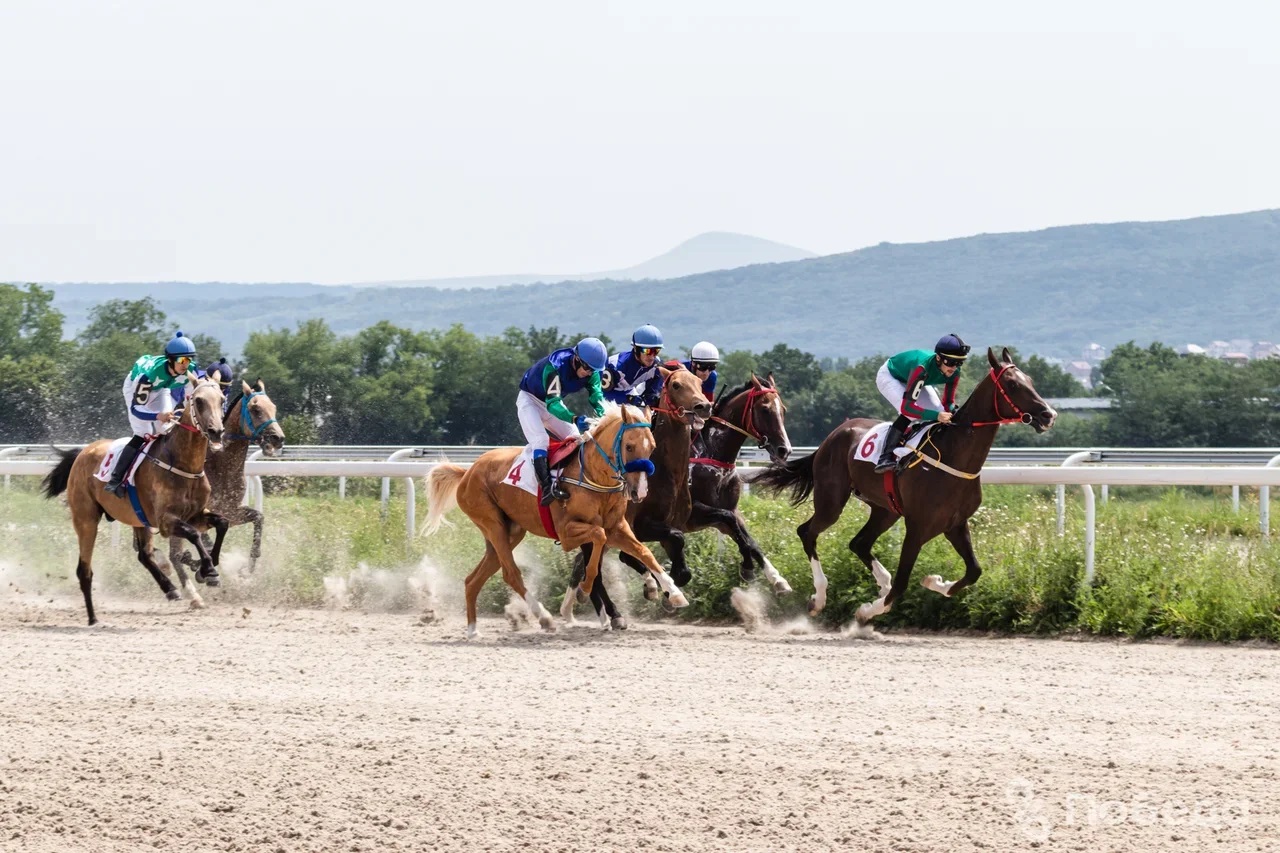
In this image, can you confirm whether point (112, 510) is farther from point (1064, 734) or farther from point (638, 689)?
point (1064, 734)

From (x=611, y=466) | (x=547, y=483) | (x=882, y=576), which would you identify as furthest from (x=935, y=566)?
(x=547, y=483)

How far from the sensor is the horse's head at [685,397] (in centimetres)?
895

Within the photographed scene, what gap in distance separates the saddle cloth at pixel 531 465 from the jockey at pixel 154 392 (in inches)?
111

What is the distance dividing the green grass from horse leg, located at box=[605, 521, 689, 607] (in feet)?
4.53

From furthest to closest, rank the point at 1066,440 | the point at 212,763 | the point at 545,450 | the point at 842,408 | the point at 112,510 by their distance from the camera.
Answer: the point at 842,408
the point at 1066,440
the point at 112,510
the point at 545,450
the point at 212,763

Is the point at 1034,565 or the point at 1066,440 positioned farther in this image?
the point at 1066,440

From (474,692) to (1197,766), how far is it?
316 cm

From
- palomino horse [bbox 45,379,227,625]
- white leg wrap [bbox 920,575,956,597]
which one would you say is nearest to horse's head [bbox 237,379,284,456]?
palomino horse [bbox 45,379,227,625]

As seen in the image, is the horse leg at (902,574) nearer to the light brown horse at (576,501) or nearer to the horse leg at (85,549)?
the light brown horse at (576,501)

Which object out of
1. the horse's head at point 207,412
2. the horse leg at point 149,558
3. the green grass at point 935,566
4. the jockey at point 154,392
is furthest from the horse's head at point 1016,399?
the horse leg at point 149,558

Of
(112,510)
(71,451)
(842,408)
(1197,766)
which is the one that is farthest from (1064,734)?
(842,408)

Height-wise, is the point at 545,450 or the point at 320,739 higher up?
the point at 545,450

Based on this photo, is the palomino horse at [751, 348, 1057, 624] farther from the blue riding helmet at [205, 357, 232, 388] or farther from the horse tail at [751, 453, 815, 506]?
the blue riding helmet at [205, 357, 232, 388]

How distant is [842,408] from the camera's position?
151ft
